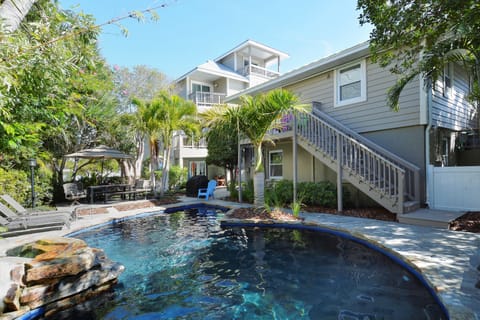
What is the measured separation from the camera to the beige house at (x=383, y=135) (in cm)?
703

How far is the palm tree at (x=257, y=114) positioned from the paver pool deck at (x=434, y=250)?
2.81m

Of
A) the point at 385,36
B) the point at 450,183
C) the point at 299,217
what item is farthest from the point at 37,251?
the point at 450,183

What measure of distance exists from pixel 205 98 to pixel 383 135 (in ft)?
48.5

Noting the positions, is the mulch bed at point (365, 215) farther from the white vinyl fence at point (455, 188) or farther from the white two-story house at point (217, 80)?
the white two-story house at point (217, 80)

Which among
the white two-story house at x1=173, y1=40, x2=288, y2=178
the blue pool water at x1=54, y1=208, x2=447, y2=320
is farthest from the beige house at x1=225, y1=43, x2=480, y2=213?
the white two-story house at x1=173, y1=40, x2=288, y2=178

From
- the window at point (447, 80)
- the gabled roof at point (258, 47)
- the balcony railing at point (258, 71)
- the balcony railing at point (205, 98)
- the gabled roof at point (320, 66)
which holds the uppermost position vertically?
the gabled roof at point (258, 47)

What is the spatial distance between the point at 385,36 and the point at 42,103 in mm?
8132

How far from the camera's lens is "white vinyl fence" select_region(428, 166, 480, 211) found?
6719 millimetres

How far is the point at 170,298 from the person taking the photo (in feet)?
11.8

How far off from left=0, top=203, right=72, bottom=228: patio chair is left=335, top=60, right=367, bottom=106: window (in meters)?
10.2

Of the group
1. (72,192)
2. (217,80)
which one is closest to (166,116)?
(72,192)

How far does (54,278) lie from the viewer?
3604mm

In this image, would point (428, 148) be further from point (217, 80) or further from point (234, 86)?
point (217, 80)

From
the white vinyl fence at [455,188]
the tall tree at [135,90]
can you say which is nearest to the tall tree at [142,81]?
the tall tree at [135,90]
